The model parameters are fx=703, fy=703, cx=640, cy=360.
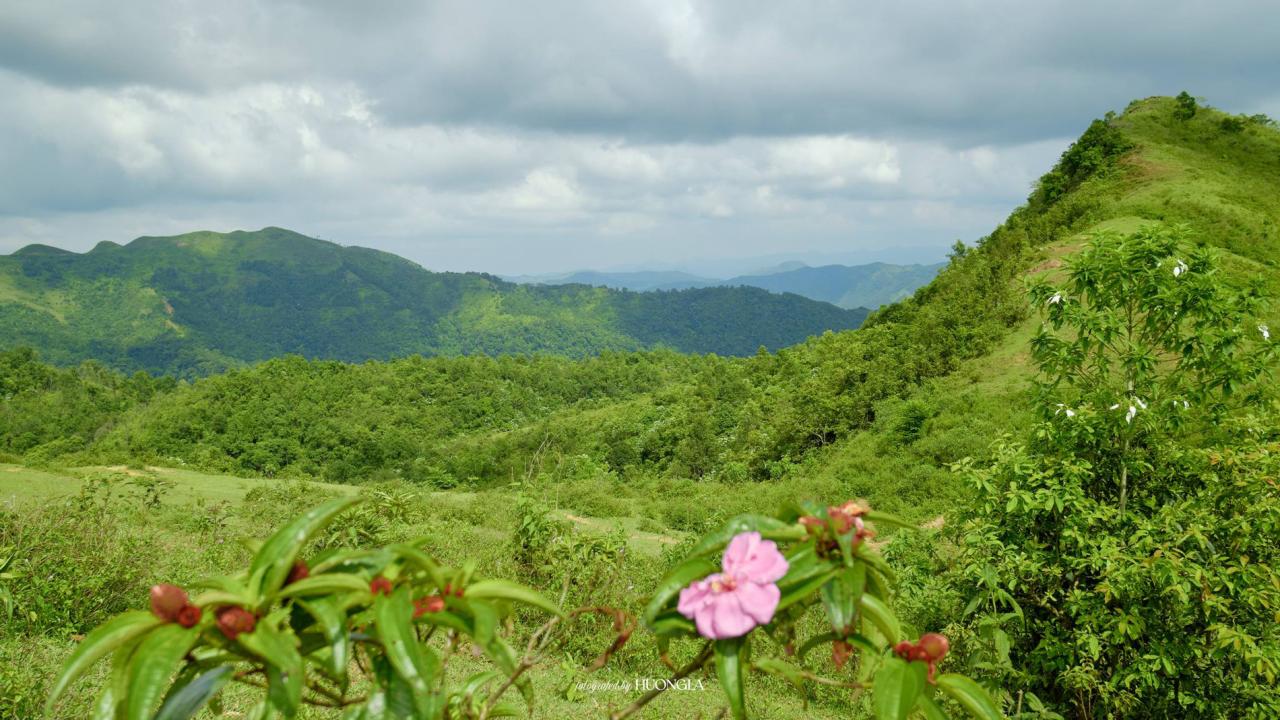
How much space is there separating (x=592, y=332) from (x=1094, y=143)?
459ft

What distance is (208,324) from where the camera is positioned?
170m

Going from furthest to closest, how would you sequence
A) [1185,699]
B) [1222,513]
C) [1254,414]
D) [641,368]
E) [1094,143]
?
[641,368]
[1094,143]
[1254,414]
[1222,513]
[1185,699]

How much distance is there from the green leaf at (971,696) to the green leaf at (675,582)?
15.1 inches

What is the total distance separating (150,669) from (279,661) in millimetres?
132

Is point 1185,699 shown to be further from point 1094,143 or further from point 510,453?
point 510,453

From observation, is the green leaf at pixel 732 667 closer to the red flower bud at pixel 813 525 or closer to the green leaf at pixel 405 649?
the red flower bud at pixel 813 525

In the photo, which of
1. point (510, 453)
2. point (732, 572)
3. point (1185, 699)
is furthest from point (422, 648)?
point (510, 453)

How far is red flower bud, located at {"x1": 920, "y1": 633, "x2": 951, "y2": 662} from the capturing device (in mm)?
967

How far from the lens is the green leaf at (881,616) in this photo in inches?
41.3

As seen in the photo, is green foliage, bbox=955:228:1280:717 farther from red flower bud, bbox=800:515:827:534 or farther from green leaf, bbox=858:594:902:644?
red flower bud, bbox=800:515:827:534

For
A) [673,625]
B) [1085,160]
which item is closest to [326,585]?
[673,625]

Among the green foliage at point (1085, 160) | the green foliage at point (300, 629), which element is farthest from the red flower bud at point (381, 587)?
the green foliage at point (1085, 160)

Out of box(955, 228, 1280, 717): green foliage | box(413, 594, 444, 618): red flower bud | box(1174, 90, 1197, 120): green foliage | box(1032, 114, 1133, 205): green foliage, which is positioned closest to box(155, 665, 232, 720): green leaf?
box(413, 594, 444, 618): red flower bud

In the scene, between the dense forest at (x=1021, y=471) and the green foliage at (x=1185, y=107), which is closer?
the dense forest at (x=1021, y=471)
